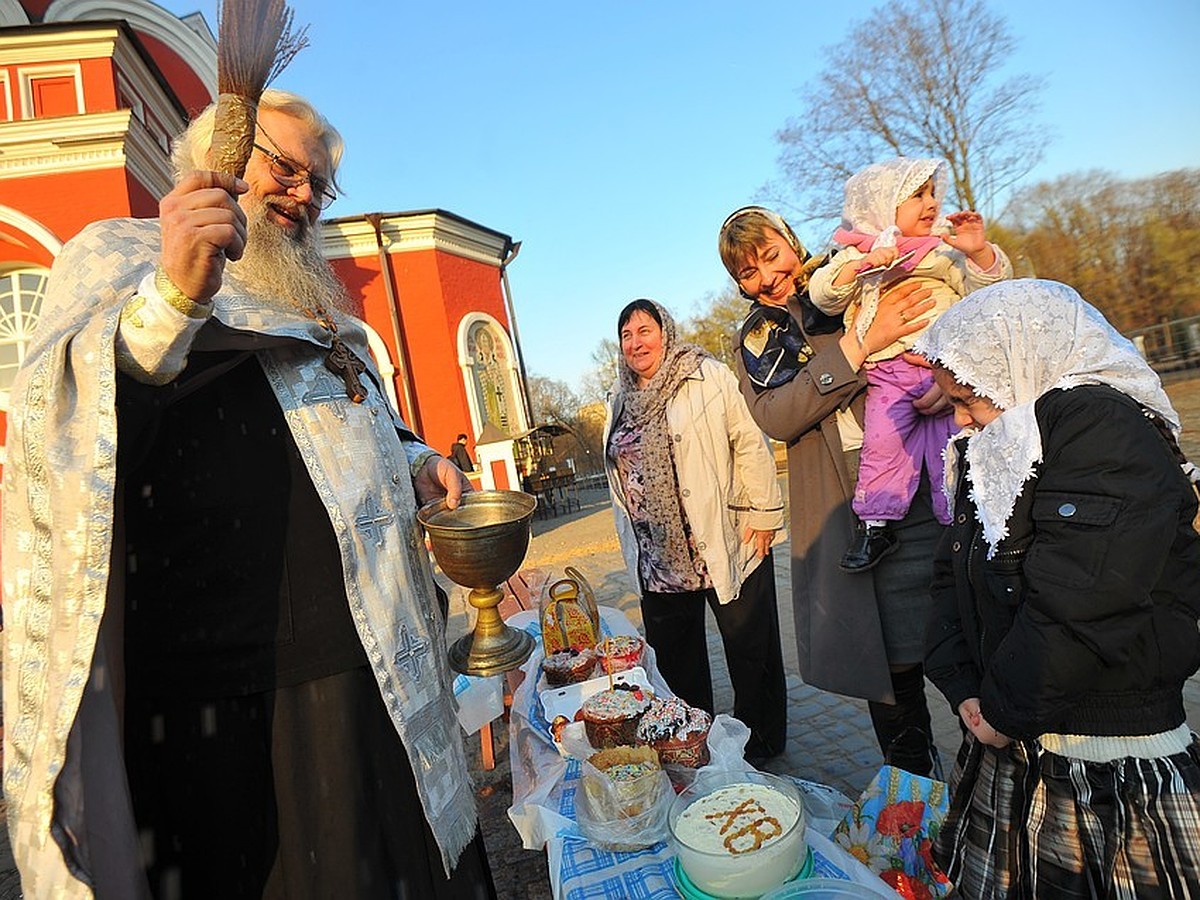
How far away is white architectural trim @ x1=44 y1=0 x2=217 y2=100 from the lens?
12.8m

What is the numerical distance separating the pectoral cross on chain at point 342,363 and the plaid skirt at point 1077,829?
198cm

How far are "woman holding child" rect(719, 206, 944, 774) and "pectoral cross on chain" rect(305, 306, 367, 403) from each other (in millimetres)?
1550

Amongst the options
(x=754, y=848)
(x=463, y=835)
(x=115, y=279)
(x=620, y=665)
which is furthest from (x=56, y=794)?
(x=620, y=665)

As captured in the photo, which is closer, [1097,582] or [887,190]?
[1097,582]

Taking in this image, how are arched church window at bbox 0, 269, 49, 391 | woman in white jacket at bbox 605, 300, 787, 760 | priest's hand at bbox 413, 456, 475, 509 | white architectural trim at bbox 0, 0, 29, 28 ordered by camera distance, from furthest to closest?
white architectural trim at bbox 0, 0, 29, 28 → arched church window at bbox 0, 269, 49, 391 → woman in white jacket at bbox 605, 300, 787, 760 → priest's hand at bbox 413, 456, 475, 509

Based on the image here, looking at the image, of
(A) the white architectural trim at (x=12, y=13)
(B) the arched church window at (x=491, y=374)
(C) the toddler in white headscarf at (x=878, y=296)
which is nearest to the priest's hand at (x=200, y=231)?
(C) the toddler in white headscarf at (x=878, y=296)

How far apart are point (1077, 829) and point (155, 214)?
1361 centimetres

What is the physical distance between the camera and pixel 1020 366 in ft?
5.42

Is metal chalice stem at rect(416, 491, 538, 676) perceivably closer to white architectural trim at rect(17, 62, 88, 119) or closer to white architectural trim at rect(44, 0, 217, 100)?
white architectural trim at rect(17, 62, 88, 119)

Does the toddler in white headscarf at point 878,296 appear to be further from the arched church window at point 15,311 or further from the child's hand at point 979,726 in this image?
the arched church window at point 15,311

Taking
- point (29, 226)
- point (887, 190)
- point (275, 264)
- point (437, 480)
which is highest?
point (29, 226)

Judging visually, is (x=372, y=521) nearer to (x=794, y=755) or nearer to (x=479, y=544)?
(x=479, y=544)

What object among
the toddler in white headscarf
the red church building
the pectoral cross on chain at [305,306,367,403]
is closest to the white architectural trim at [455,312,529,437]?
the red church building

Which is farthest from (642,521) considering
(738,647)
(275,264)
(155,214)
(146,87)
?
(146,87)
